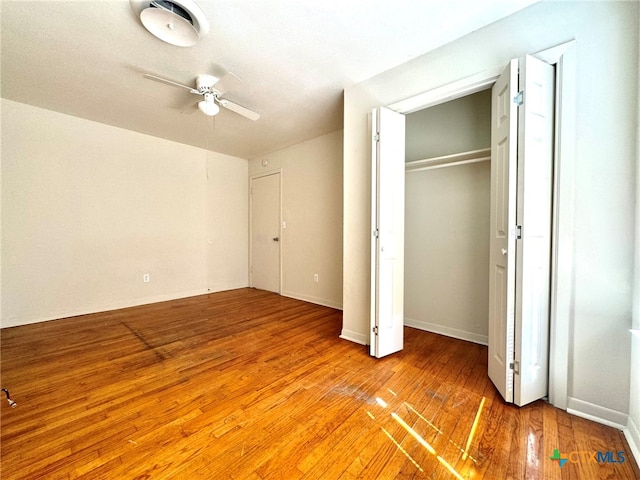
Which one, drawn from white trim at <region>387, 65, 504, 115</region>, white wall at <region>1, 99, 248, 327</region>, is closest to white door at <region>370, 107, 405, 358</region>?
white trim at <region>387, 65, 504, 115</region>

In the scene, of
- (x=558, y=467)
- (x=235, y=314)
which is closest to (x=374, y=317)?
(x=558, y=467)

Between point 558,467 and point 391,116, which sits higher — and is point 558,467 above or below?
below

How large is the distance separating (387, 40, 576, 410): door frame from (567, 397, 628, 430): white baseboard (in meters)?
0.04

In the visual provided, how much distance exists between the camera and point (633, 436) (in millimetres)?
1256

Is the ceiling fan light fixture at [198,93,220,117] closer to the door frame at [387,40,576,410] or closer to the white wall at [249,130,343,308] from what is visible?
the white wall at [249,130,343,308]

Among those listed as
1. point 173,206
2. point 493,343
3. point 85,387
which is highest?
point 173,206

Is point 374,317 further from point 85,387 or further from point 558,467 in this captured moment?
point 85,387

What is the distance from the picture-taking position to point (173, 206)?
4.07 m

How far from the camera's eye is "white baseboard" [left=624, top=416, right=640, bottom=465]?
119 centimetres

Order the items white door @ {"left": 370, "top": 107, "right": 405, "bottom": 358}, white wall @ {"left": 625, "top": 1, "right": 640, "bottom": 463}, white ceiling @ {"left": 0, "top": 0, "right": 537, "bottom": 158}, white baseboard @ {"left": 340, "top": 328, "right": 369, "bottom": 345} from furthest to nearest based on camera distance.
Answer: white baseboard @ {"left": 340, "top": 328, "right": 369, "bottom": 345}
white door @ {"left": 370, "top": 107, "right": 405, "bottom": 358}
white ceiling @ {"left": 0, "top": 0, "right": 537, "bottom": 158}
white wall @ {"left": 625, "top": 1, "right": 640, "bottom": 463}

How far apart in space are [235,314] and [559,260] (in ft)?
10.7

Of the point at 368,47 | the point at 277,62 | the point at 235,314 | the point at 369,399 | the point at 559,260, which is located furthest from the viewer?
the point at 235,314

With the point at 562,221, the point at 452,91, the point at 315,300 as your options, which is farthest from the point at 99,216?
the point at 562,221

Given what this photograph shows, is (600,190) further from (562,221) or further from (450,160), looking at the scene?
(450,160)
